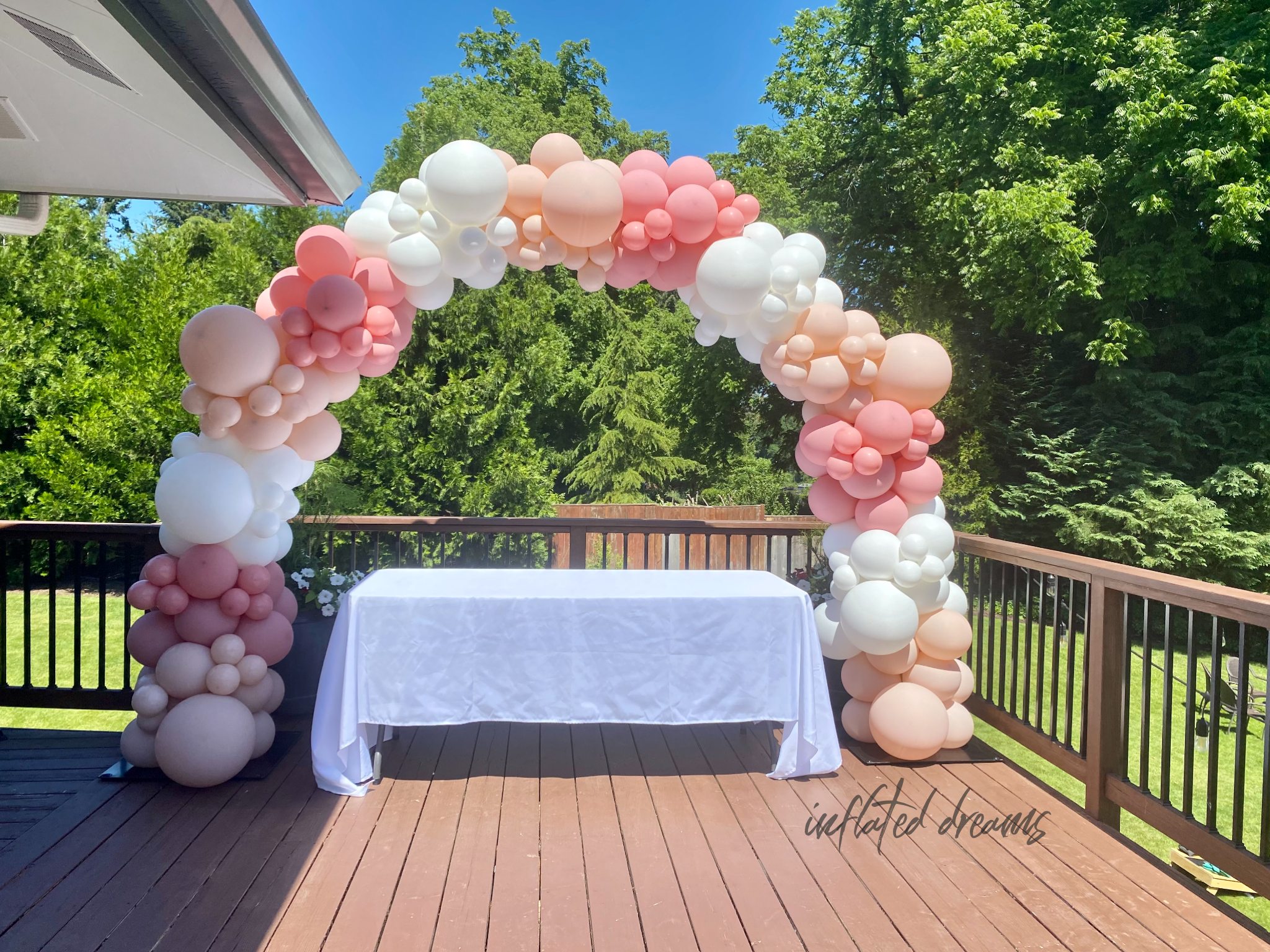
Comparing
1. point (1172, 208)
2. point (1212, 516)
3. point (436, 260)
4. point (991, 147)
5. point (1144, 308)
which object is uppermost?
point (991, 147)

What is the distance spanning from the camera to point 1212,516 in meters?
9.39

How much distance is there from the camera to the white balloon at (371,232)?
3.44m

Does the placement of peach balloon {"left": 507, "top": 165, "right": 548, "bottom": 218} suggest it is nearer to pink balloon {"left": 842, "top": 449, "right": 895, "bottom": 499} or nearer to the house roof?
the house roof

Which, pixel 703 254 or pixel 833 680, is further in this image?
pixel 833 680

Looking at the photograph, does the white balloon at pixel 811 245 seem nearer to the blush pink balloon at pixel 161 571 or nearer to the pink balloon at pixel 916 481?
the pink balloon at pixel 916 481

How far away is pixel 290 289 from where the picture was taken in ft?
11.0

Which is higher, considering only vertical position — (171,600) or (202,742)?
(171,600)

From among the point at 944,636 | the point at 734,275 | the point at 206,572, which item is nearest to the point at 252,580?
the point at 206,572

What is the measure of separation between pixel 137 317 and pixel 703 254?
10.3 metres

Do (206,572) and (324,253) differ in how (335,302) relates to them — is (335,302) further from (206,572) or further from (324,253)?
(206,572)

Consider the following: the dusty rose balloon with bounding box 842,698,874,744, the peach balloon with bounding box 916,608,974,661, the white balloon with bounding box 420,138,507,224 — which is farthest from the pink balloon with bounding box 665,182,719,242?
the dusty rose balloon with bounding box 842,698,874,744

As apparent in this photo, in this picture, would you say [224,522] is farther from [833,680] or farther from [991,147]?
[991,147]

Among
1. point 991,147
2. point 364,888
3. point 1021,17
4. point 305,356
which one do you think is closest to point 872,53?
point 1021,17

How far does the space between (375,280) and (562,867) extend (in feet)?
7.76
